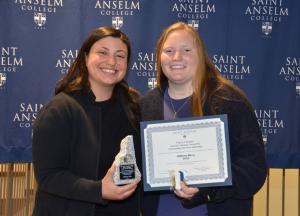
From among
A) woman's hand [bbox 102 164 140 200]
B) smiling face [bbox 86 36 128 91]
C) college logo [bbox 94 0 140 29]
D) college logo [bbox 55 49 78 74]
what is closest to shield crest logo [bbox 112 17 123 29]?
college logo [bbox 94 0 140 29]

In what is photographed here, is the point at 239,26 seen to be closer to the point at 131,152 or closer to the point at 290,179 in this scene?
the point at 290,179

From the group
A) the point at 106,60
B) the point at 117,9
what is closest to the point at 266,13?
the point at 117,9

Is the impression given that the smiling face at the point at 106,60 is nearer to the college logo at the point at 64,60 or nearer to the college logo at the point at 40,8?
the college logo at the point at 64,60

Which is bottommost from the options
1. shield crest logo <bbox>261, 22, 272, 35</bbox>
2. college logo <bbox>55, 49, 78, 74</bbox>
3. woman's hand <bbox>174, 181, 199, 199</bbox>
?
woman's hand <bbox>174, 181, 199, 199</bbox>

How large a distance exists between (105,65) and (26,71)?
1433mm

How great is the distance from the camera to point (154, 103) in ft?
6.11

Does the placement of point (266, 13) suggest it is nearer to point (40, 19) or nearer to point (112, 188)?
point (40, 19)

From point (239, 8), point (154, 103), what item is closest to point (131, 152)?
point (154, 103)

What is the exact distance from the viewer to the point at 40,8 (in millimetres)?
3072

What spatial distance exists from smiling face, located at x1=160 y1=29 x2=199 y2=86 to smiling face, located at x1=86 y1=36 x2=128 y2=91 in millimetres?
217

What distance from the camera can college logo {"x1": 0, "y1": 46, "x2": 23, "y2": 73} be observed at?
3.06 metres

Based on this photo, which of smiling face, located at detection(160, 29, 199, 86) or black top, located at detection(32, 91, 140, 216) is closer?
black top, located at detection(32, 91, 140, 216)

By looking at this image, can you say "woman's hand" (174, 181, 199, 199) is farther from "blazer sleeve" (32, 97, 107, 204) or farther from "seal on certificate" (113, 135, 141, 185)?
"blazer sleeve" (32, 97, 107, 204)

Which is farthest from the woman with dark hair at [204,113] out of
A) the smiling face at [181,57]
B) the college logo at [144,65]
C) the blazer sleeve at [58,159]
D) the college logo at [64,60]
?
the college logo at [64,60]
